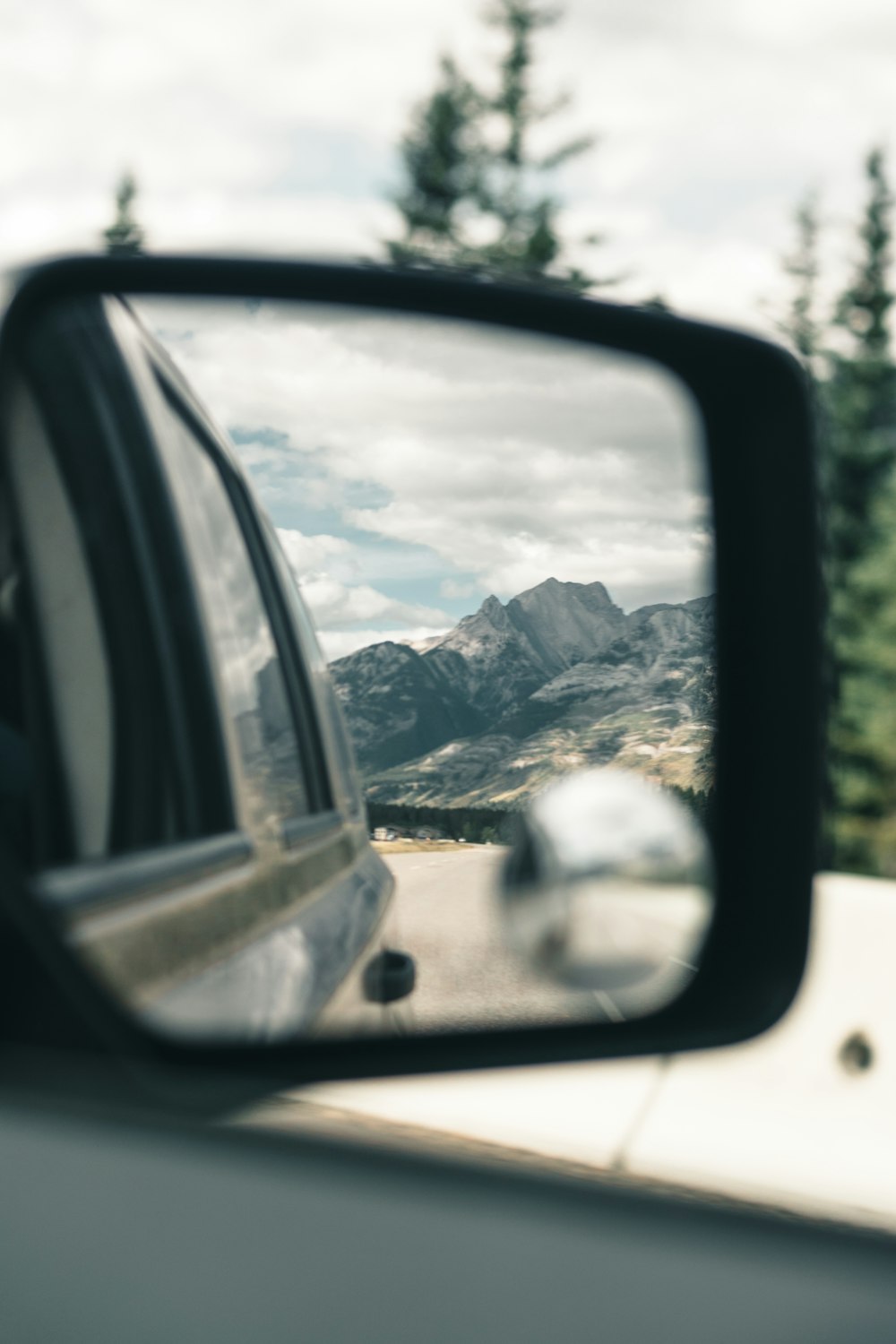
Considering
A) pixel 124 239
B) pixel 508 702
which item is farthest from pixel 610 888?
pixel 124 239

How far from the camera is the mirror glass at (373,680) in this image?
60.9 inches

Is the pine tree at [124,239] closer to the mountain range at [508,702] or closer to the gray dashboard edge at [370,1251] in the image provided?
the mountain range at [508,702]

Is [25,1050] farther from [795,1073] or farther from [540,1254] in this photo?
[795,1073]

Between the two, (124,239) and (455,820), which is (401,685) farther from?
(124,239)

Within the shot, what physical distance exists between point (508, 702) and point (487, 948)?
1.04ft

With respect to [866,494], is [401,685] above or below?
below

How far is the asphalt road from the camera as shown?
1.54m

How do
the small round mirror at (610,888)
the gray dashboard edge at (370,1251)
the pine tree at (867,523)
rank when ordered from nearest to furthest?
1. the small round mirror at (610,888)
2. the gray dashboard edge at (370,1251)
3. the pine tree at (867,523)

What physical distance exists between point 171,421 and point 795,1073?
1.45 meters

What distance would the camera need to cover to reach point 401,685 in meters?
1.63

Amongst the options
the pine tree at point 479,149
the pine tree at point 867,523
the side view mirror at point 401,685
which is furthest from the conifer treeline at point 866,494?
the side view mirror at point 401,685

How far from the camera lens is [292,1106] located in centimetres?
198

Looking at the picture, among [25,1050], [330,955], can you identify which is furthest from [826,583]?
[25,1050]

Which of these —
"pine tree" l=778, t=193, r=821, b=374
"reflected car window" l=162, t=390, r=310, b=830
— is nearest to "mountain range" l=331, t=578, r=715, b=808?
"reflected car window" l=162, t=390, r=310, b=830
